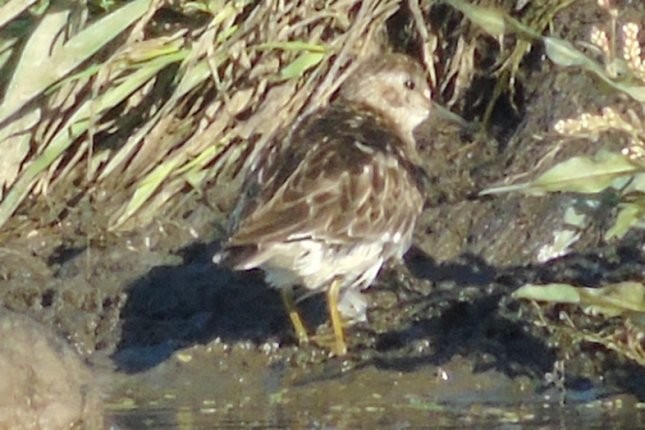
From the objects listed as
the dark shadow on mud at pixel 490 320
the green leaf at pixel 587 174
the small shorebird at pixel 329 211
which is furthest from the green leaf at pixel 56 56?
the green leaf at pixel 587 174

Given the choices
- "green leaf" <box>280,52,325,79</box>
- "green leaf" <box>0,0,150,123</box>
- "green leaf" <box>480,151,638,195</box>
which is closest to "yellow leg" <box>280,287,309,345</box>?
"green leaf" <box>280,52,325,79</box>

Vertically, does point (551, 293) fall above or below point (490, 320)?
above

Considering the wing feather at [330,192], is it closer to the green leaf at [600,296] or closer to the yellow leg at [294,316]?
the yellow leg at [294,316]

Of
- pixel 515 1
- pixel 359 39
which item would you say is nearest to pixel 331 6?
pixel 359 39

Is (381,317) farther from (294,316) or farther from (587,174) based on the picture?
(587,174)

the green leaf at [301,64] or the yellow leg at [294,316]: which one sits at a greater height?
the green leaf at [301,64]

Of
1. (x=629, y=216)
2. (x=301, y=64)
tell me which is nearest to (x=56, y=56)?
(x=301, y=64)
